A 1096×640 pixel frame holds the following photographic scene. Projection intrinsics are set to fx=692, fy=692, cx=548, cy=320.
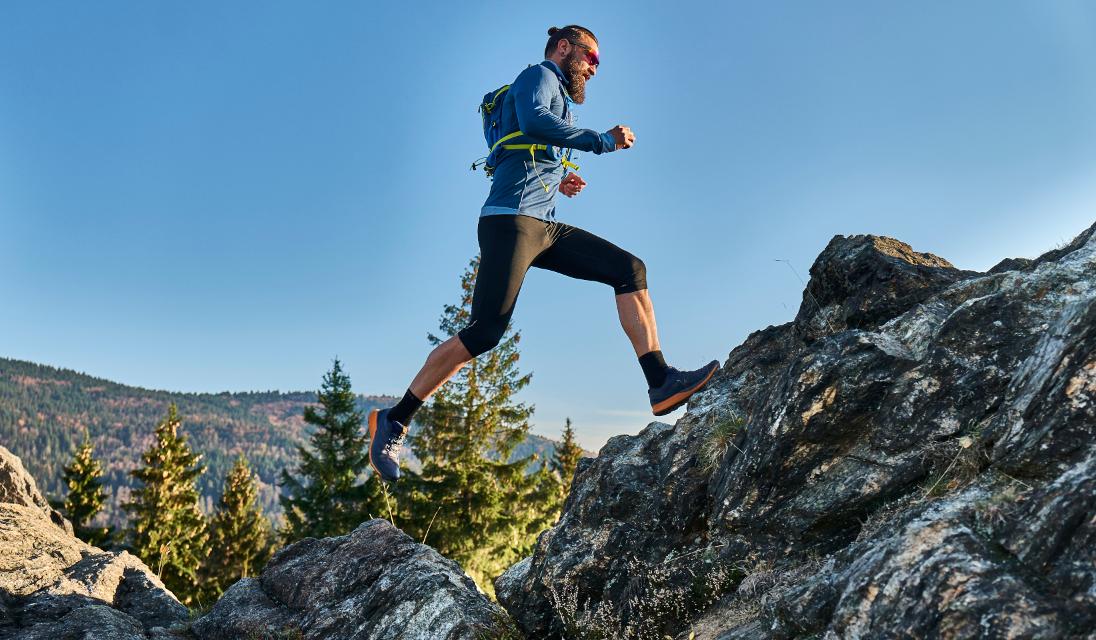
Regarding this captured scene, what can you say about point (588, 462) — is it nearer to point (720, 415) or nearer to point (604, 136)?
point (720, 415)

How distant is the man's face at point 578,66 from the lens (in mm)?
5969

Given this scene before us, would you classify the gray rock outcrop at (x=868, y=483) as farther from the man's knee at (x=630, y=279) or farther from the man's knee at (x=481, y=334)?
the man's knee at (x=481, y=334)

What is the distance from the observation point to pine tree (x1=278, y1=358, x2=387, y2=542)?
30.8 m

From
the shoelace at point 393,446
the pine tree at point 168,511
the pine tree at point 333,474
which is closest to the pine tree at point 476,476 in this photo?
the pine tree at point 333,474

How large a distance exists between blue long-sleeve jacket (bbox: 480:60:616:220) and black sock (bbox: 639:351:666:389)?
1.55 metres

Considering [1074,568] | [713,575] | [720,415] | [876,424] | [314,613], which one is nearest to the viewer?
[1074,568]

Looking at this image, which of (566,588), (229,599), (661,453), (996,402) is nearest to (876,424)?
(996,402)

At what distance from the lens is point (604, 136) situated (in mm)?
5551

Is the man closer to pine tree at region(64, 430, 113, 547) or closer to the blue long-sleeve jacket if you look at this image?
the blue long-sleeve jacket

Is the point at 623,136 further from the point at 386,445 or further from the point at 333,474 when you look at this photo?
the point at 333,474

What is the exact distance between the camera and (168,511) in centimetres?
3703

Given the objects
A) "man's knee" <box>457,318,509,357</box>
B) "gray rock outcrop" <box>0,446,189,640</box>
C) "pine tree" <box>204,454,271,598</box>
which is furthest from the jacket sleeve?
"pine tree" <box>204,454,271,598</box>

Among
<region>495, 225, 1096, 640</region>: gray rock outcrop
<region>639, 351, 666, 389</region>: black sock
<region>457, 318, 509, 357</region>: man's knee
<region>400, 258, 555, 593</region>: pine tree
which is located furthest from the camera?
<region>400, 258, 555, 593</region>: pine tree

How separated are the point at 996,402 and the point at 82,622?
368 inches
